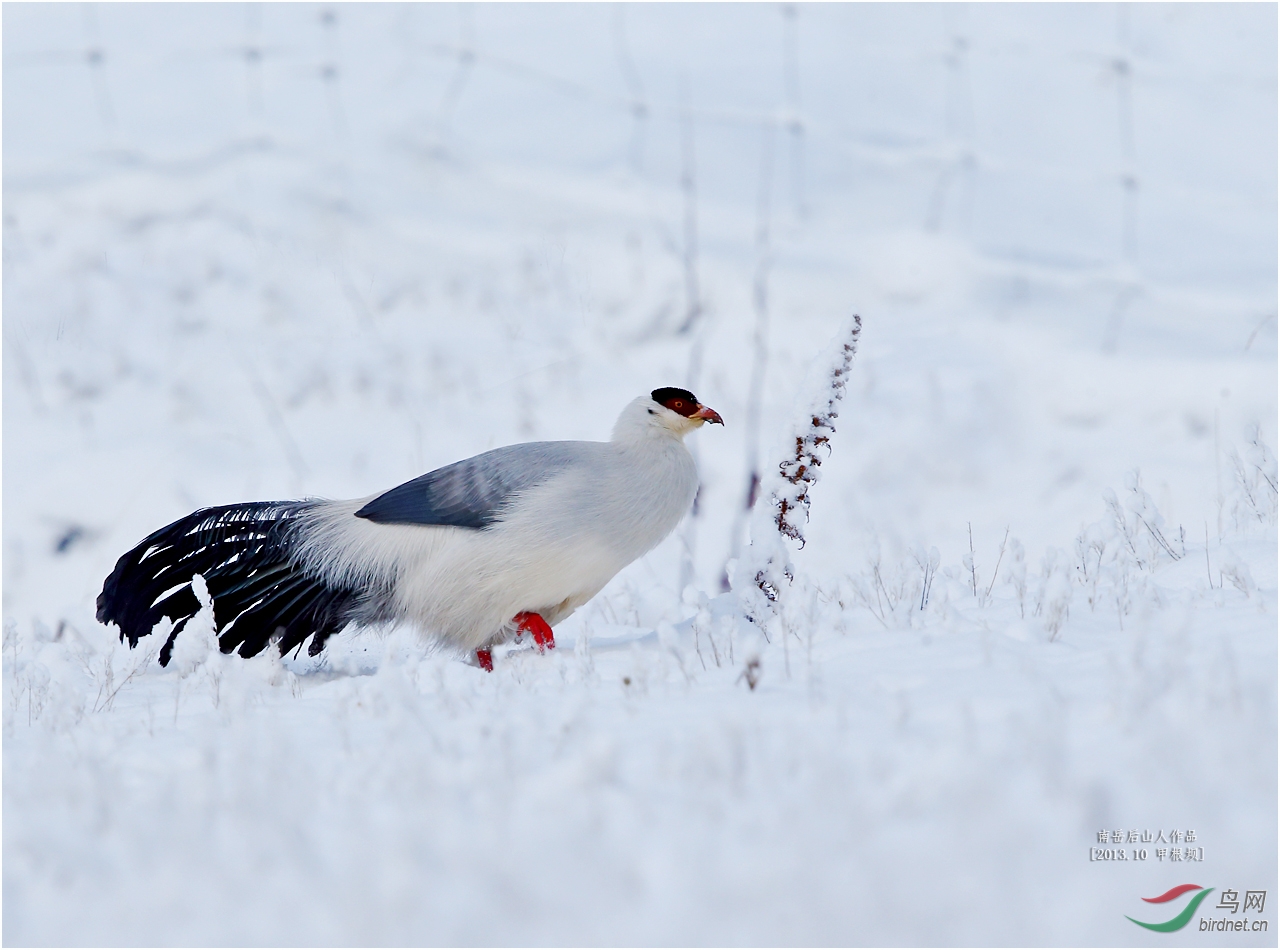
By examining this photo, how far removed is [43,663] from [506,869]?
12.3 feet

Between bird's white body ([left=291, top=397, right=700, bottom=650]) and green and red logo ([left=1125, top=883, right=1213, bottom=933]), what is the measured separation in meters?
2.63

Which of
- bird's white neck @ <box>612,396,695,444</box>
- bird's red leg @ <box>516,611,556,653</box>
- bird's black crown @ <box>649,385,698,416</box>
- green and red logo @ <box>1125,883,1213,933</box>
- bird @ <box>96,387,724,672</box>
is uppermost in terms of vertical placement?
bird's black crown @ <box>649,385,698,416</box>

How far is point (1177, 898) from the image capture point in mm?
2330

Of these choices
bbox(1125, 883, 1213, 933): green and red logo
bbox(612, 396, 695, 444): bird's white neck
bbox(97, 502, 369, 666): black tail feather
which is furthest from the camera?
bbox(97, 502, 369, 666): black tail feather

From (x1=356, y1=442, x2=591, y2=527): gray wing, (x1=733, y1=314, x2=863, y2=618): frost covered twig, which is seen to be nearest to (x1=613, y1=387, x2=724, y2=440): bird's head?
(x1=356, y1=442, x2=591, y2=527): gray wing

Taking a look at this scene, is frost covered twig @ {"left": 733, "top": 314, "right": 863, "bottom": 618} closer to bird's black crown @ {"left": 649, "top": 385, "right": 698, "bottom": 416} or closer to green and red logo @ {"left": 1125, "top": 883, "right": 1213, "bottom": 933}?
bird's black crown @ {"left": 649, "top": 385, "right": 698, "bottom": 416}

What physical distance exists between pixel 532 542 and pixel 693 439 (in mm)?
6905

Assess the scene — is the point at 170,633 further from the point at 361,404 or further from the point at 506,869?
the point at 361,404

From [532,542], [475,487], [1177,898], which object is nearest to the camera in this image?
[1177,898]

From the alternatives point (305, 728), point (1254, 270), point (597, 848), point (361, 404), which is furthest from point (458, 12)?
point (597, 848)

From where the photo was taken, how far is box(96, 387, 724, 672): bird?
182 inches

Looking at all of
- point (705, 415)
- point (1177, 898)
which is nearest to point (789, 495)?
point (705, 415)

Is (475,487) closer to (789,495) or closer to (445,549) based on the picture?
(445,549)

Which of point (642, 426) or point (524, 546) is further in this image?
point (642, 426)
